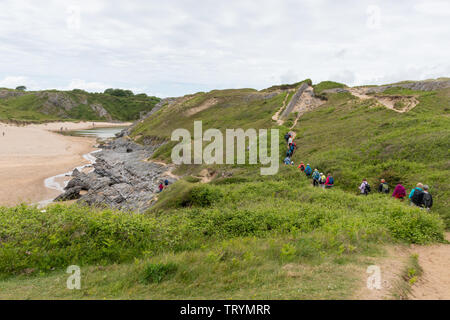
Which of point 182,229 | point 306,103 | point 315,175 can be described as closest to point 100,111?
point 306,103

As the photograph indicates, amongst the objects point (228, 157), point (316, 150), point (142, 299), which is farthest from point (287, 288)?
point (228, 157)

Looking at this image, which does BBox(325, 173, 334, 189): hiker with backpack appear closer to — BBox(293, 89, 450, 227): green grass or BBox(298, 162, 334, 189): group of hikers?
BBox(298, 162, 334, 189): group of hikers

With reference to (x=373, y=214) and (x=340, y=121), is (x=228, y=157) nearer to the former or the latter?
(x=340, y=121)

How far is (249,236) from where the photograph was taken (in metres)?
9.99

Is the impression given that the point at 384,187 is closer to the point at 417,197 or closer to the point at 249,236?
the point at 417,197

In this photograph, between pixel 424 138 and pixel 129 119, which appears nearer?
pixel 424 138

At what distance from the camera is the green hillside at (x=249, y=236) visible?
20.9 ft

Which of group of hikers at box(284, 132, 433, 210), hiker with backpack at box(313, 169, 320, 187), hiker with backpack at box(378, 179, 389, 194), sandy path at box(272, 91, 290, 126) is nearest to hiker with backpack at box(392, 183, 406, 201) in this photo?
group of hikers at box(284, 132, 433, 210)

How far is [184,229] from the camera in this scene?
1017 centimetres

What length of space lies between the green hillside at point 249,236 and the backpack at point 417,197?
0.69 meters

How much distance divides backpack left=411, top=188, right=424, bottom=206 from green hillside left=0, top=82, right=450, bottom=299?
2.26 feet

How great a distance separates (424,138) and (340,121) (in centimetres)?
1174

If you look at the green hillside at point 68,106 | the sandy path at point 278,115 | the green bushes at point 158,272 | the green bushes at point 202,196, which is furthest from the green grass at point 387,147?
the green hillside at point 68,106

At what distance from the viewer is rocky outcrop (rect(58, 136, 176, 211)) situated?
22.7m
